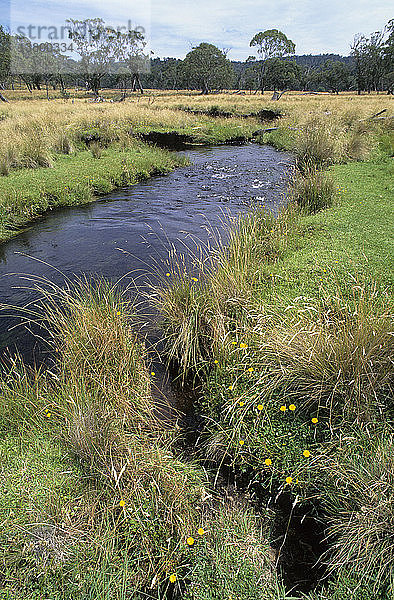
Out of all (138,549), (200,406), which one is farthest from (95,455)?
(200,406)

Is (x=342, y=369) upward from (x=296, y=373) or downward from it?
upward

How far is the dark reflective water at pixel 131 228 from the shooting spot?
6.99 meters

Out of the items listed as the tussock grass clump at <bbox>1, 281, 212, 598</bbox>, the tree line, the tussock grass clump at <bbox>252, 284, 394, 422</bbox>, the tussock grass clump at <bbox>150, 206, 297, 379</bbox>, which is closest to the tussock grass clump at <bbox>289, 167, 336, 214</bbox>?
the tussock grass clump at <bbox>150, 206, 297, 379</bbox>

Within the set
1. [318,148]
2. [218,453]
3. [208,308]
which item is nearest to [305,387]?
[218,453]

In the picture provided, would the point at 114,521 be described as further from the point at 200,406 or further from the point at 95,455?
the point at 200,406

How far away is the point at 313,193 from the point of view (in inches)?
335

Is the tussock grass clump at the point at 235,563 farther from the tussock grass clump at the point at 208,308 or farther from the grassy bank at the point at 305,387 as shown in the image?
the tussock grass clump at the point at 208,308

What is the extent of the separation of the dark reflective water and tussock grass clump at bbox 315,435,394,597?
3.94 meters

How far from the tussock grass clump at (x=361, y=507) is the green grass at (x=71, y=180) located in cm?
844

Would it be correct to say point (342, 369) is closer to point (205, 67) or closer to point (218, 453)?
point (218, 453)

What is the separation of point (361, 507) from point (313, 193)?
7376 millimetres

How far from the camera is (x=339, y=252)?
5.87 metres

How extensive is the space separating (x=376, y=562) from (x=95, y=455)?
2015mm

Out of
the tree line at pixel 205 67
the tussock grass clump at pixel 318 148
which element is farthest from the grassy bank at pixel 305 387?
the tree line at pixel 205 67
